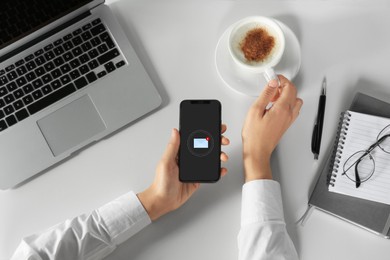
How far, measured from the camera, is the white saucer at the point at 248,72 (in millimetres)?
1037

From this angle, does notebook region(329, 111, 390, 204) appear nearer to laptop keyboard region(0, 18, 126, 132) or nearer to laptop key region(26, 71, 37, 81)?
laptop keyboard region(0, 18, 126, 132)

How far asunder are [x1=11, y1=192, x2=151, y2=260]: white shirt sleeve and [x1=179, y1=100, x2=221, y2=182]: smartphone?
0.46ft

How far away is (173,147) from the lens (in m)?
0.96

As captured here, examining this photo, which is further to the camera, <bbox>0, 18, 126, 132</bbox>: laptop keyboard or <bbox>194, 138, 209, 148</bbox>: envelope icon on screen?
<bbox>0, 18, 126, 132</bbox>: laptop keyboard

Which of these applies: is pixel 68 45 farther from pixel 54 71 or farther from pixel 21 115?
pixel 21 115

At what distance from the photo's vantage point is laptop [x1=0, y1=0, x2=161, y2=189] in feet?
3.44

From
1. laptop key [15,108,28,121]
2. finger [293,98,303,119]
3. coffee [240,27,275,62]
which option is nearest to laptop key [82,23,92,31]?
laptop key [15,108,28,121]

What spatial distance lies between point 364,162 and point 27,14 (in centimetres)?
76

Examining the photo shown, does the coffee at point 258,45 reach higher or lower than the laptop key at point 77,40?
lower

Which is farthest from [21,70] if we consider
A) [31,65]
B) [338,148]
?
[338,148]

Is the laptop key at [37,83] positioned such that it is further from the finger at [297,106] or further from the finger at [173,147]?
the finger at [297,106]

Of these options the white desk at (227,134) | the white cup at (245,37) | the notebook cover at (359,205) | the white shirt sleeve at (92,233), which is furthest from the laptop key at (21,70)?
the notebook cover at (359,205)

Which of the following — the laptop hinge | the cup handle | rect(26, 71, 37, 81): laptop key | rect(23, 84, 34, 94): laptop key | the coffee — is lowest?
the cup handle

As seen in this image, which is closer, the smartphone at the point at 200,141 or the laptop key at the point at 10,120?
the smartphone at the point at 200,141
